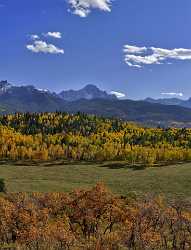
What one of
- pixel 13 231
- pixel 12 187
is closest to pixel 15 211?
pixel 13 231

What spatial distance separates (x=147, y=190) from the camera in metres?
175

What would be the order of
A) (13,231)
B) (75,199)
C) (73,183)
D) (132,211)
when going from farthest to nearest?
1. (73,183)
2. (75,199)
3. (132,211)
4. (13,231)

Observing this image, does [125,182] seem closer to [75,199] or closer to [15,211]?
[75,199]

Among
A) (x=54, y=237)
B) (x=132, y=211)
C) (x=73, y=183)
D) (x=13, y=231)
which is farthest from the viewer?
(x=73, y=183)

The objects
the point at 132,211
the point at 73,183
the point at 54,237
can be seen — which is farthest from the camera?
the point at 73,183

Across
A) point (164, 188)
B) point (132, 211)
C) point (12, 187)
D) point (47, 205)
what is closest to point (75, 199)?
point (47, 205)

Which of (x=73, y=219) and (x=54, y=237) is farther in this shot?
(x=73, y=219)

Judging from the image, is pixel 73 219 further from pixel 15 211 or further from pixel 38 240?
pixel 38 240

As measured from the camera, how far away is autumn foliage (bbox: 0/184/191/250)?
206ft

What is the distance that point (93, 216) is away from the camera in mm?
81375

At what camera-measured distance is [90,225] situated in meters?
82.9

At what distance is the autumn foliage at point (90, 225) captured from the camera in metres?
62.7

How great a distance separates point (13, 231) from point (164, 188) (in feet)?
365

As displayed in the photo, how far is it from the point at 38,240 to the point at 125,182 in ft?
432
